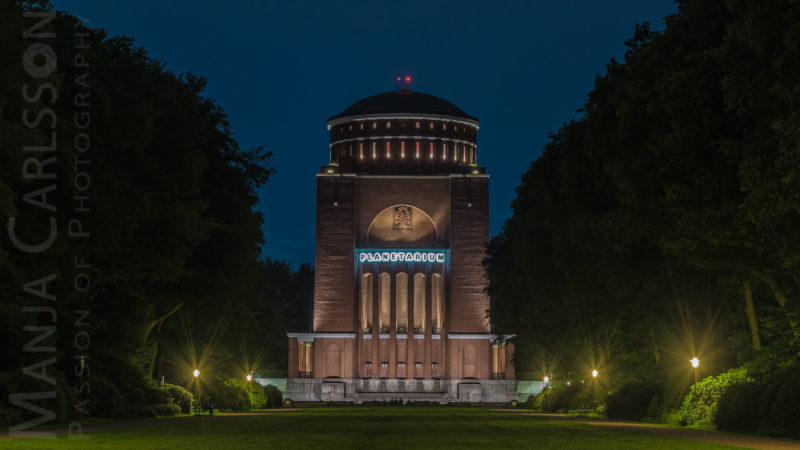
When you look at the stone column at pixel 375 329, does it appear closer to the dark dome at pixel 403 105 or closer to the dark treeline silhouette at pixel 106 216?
the dark dome at pixel 403 105

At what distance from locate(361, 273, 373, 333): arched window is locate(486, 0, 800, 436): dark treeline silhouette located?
6485cm

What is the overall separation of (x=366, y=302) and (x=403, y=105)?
78.7ft

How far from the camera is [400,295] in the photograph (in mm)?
111625

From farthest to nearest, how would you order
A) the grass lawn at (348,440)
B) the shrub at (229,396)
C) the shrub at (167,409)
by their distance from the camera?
the shrub at (229,396)
the shrub at (167,409)
the grass lawn at (348,440)

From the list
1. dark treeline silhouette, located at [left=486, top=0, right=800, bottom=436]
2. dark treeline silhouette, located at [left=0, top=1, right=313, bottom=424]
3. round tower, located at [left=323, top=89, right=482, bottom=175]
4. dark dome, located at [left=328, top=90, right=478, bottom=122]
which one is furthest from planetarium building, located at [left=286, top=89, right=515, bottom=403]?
dark treeline silhouette, located at [left=486, top=0, right=800, bottom=436]

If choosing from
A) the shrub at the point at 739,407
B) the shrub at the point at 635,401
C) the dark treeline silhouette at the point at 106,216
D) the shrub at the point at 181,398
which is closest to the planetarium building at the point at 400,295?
the dark treeline silhouette at the point at 106,216

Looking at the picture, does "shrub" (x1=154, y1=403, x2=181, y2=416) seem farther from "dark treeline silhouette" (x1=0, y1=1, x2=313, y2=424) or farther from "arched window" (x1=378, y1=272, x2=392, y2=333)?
"arched window" (x1=378, y1=272, x2=392, y2=333)

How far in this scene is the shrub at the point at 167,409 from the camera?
129 feet

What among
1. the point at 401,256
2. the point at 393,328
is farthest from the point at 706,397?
the point at 401,256

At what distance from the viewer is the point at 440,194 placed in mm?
115188

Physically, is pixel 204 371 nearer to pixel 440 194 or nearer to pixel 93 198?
pixel 93 198

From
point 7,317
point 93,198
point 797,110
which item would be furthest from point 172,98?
point 797,110

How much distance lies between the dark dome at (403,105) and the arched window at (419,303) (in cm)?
2019

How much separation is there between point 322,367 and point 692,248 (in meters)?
83.7
